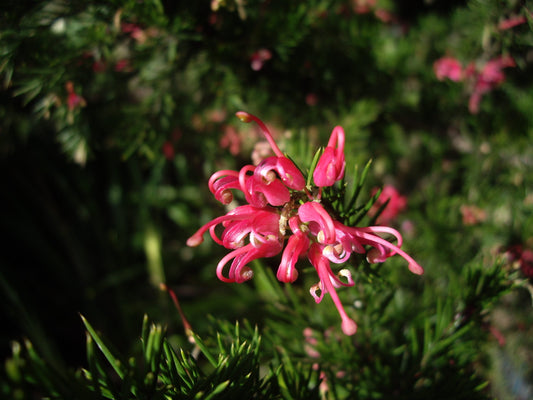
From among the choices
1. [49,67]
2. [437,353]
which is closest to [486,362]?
[437,353]

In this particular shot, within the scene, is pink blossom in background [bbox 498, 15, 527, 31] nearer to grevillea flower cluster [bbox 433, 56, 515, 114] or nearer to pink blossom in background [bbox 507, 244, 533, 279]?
grevillea flower cluster [bbox 433, 56, 515, 114]

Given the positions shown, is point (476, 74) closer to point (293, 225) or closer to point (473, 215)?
point (473, 215)

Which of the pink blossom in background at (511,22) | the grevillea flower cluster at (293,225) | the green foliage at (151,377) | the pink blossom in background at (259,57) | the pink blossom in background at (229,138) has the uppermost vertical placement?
the pink blossom in background at (511,22)

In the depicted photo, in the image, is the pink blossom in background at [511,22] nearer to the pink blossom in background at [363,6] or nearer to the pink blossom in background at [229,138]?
the pink blossom in background at [363,6]

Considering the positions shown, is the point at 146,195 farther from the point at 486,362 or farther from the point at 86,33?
the point at 486,362

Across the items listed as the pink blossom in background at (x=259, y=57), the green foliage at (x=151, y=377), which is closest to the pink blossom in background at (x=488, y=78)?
the pink blossom in background at (x=259, y=57)

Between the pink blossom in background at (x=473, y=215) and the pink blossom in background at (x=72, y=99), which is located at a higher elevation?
the pink blossom in background at (x=72, y=99)
